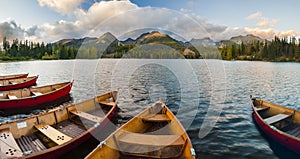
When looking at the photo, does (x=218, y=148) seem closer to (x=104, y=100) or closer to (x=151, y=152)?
(x=151, y=152)

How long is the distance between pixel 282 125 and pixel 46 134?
1481cm

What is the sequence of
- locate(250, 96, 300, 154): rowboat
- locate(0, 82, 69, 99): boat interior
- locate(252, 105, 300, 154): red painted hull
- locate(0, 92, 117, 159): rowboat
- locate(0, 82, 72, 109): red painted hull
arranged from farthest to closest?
locate(0, 82, 69, 99): boat interior, locate(0, 82, 72, 109): red painted hull, locate(250, 96, 300, 154): rowboat, locate(252, 105, 300, 154): red painted hull, locate(0, 92, 117, 159): rowboat

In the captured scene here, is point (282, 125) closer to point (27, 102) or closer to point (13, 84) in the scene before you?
point (27, 102)

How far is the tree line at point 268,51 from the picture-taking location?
133750 millimetres

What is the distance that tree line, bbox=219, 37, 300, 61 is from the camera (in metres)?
134

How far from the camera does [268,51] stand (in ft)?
461

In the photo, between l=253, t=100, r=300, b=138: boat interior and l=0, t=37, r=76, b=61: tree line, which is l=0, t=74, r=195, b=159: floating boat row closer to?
l=253, t=100, r=300, b=138: boat interior

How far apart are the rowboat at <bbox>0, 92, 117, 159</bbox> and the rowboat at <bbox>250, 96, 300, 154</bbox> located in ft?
34.6

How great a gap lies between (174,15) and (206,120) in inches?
367

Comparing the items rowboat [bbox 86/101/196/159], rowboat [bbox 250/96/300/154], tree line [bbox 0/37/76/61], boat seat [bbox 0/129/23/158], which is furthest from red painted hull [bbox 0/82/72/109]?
tree line [bbox 0/37/76/61]

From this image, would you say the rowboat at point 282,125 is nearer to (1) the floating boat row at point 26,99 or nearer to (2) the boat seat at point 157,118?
(2) the boat seat at point 157,118

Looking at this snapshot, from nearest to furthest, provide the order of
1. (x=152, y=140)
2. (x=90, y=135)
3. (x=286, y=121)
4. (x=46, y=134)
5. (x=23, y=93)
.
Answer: (x=152, y=140) < (x=46, y=134) < (x=90, y=135) < (x=286, y=121) < (x=23, y=93)

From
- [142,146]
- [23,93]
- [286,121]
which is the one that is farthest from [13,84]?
[286,121]

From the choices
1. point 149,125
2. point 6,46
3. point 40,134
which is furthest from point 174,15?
point 6,46
